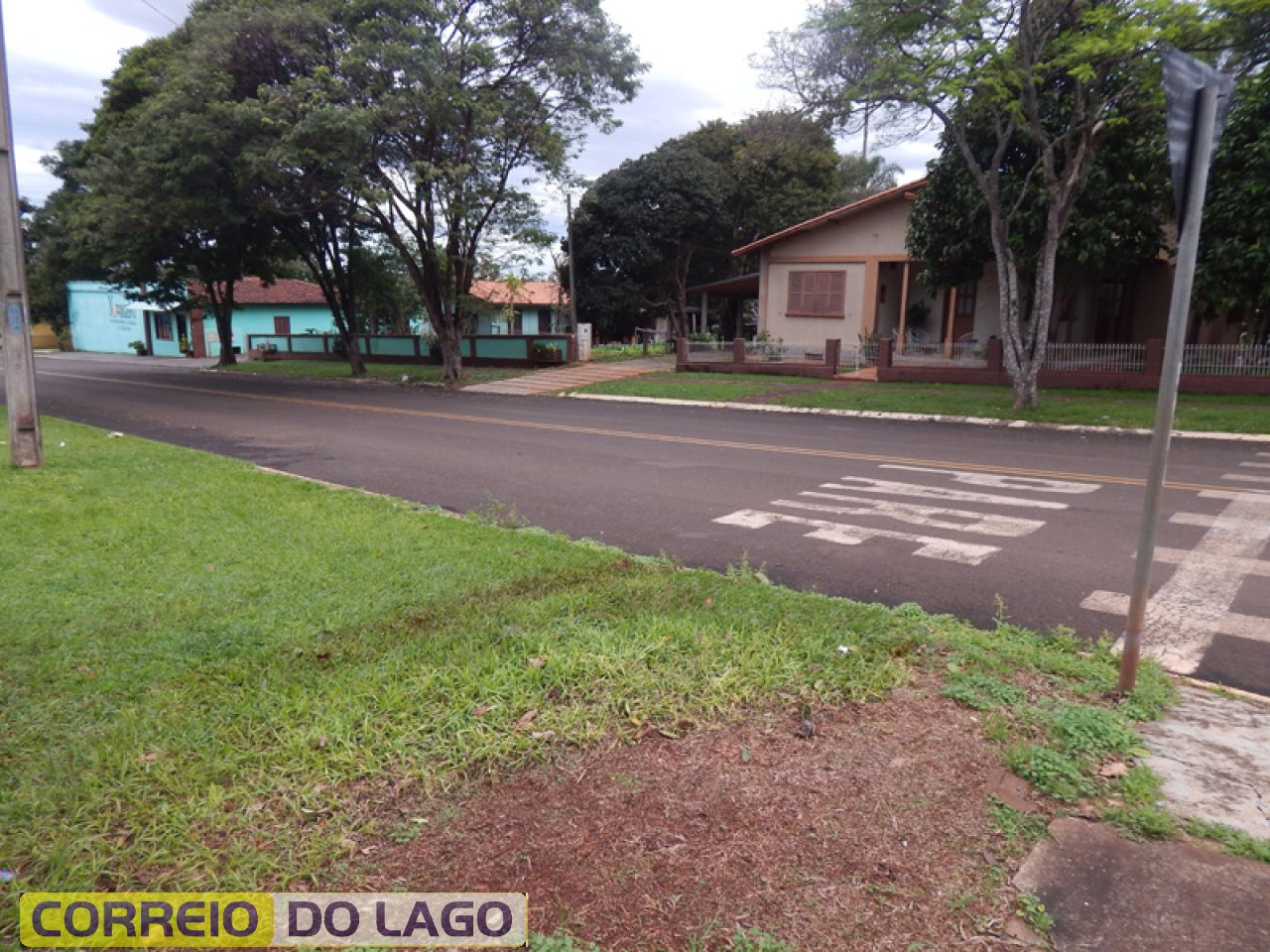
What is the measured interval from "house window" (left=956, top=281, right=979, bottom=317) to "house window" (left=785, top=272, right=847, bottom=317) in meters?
3.56

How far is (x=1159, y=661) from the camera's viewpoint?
14.9 feet

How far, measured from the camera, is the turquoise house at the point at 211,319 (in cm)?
4903

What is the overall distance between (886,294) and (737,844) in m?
27.7

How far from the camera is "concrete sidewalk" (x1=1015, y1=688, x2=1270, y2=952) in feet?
8.08

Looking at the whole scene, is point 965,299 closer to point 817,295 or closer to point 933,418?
point 817,295

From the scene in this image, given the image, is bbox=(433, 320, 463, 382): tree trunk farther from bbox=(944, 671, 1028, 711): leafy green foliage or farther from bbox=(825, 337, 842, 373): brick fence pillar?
bbox=(944, 671, 1028, 711): leafy green foliage

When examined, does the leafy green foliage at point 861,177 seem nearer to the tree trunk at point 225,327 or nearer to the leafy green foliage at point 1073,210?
the leafy green foliage at point 1073,210

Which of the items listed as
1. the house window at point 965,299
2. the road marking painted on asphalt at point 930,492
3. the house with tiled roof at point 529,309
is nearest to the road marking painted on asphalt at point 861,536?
the road marking painted on asphalt at point 930,492

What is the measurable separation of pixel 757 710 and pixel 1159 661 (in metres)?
2.47

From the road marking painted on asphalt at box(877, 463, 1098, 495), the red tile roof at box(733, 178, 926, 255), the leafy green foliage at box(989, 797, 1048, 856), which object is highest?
the red tile roof at box(733, 178, 926, 255)

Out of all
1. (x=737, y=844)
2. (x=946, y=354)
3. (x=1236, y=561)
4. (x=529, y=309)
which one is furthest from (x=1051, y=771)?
(x=529, y=309)

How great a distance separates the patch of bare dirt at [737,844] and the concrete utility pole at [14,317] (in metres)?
8.77

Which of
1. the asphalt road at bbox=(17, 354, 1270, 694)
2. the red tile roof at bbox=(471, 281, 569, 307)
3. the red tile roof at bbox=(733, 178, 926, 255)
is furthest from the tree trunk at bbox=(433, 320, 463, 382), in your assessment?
the red tile roof at bbox=(471, 281, 569, 307)

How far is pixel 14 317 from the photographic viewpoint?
917 centimetres
